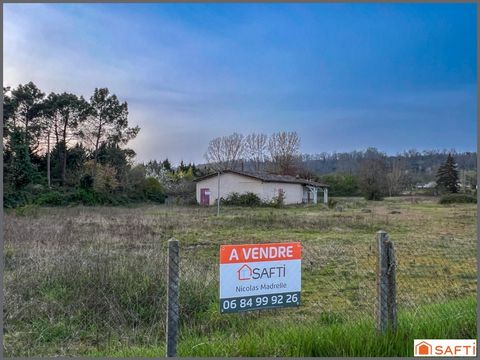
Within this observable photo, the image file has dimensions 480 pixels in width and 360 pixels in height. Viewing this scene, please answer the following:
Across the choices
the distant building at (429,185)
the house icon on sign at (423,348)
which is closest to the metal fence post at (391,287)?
the house icon on sign at (423,348)

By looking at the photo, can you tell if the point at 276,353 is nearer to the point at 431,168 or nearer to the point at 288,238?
the point at 288,238

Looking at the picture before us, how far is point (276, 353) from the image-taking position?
3.70 m

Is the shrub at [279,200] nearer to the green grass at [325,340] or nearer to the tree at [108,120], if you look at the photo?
the tree at [108,120]

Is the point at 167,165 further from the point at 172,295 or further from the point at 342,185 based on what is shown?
the point at 172,295

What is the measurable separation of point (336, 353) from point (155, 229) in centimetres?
1241

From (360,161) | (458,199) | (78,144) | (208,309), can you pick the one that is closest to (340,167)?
(360,161)

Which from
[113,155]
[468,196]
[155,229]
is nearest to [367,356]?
[155,229]

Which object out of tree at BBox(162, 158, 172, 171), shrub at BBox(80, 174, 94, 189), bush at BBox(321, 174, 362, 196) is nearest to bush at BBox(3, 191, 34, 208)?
shrub at BBox(80, 174, 94, 189)

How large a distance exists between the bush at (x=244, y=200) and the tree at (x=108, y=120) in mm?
11553

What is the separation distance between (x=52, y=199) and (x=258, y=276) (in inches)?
1261

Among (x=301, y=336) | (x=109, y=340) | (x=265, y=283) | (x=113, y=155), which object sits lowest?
(x=109, y=340)

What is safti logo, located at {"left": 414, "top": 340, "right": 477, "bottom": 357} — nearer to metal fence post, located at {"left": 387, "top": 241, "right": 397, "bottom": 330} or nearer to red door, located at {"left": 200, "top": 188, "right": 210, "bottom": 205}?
metal fence post, located at {"left": 387, "top": 241, "right": 397, "bottom": 330}

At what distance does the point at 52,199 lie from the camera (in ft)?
105

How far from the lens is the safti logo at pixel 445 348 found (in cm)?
383
